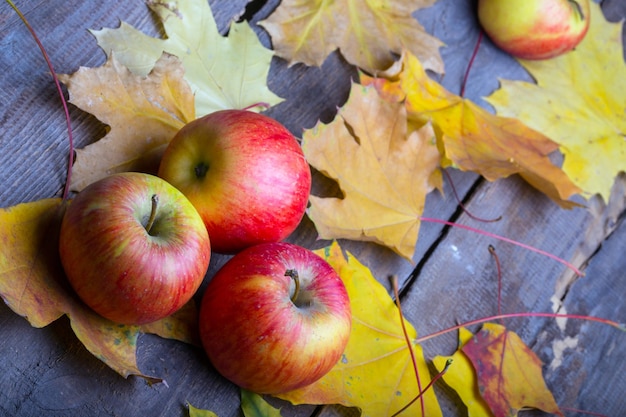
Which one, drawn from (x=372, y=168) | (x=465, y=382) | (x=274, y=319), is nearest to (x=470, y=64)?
(x=372, y=168)

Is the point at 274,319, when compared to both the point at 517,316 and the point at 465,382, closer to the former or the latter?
the point at 465,382

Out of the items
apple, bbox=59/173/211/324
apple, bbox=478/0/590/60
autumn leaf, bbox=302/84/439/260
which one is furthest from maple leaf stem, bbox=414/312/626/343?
apple, bbox=478/0/590/60

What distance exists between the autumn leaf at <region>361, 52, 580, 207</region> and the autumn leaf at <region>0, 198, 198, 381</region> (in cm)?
55

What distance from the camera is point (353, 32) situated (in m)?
1.11

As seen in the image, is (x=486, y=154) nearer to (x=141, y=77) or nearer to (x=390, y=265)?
(x=390, y=265)

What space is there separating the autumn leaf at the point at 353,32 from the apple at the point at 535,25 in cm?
14

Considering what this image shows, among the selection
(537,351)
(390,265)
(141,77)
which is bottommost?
(537,351)

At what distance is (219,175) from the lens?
0.81m

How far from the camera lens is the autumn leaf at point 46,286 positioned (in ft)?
2.33

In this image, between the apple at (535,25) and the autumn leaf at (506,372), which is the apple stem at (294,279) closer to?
the autumn leaf at (506,372)

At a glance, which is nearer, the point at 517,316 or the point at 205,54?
the point at 205,54

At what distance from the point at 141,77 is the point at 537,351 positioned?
77 centimetres

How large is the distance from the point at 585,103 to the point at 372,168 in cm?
54

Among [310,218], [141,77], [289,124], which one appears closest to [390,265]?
[310,218]
